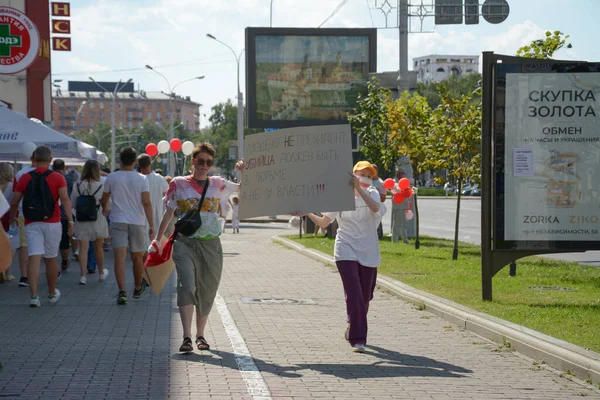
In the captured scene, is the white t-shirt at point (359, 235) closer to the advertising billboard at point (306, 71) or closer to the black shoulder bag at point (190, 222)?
the black shoulder bag at point (190, 222)

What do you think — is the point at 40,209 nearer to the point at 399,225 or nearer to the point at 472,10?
the point at 399,225

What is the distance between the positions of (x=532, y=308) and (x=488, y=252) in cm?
103

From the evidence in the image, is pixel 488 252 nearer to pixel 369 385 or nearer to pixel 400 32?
pixel 369 385

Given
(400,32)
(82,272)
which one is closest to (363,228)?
(82,272)

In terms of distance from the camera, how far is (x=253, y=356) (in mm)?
8891

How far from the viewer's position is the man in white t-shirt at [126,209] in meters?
12.9

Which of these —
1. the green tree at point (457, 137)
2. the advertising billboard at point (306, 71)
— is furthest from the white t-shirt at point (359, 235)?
the advertising billboard at point (306, 71)

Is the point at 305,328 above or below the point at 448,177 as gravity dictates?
below

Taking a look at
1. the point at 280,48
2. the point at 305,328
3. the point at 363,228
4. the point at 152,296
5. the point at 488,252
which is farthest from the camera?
the point at 280,48

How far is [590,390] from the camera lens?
24.7 ft

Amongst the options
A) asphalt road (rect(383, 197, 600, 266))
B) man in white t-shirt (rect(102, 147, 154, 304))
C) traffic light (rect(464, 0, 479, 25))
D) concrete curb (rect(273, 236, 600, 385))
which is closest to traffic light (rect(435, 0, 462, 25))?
traffic light (rect(464, 0, 479, 25))

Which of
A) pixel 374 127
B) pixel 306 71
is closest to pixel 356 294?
pixel 374 127

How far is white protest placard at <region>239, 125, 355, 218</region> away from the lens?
30.9 feet

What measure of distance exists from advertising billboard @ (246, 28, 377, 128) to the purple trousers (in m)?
26.8
